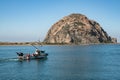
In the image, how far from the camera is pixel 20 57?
110062 millimetres

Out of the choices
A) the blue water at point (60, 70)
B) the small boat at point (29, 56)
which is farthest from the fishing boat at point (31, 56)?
the blue water at point (60, 70)

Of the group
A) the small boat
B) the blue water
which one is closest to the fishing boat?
the small boat

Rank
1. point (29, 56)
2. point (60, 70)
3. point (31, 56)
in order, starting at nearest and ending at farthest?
1. point (60, 70)
2. point (29, 56)
3. point (31, 56)

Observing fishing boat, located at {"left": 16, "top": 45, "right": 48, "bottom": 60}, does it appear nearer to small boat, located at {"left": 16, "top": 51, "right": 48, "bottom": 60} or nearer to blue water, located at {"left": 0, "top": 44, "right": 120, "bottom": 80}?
small boat, located at {"left": 16, "top": 51, "right": 48, "bottom": 60}

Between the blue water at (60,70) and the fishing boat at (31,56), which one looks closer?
the blue water at (60,70)

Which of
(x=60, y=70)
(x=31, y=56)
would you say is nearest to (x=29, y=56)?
(x=31, y=56)

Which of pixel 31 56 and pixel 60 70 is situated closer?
pixel 60 70

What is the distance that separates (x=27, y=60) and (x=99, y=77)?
1997 inches

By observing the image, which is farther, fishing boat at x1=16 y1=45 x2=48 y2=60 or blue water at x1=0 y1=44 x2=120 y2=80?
fishing boat at x1=16 y1=45 x2=48 y2=60

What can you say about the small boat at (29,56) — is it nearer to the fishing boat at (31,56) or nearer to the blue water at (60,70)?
the fishing boat at (31,56)

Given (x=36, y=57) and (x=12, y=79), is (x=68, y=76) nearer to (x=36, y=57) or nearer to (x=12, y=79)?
(x=12, y=79)

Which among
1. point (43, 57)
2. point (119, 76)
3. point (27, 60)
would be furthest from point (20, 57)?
point (119, 76)

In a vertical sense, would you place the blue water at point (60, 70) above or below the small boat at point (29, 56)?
below

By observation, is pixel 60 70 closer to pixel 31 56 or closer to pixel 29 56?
pixel 29 56
